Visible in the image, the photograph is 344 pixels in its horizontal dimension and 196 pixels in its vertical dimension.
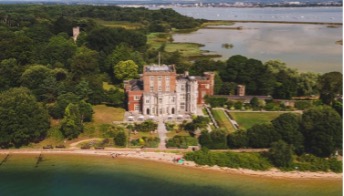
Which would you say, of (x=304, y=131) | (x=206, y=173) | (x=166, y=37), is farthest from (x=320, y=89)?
(x=166, y=37)

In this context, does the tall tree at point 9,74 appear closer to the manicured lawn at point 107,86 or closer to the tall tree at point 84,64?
the tall tree at point 84,64

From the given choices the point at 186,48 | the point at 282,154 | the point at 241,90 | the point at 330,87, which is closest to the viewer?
the point at 282,154

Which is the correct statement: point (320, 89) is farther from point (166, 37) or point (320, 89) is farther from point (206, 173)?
point (166, 37)

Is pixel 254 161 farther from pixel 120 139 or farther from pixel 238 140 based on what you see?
pixel 120 139

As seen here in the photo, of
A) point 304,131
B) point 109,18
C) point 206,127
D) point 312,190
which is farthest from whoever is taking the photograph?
point 109,18

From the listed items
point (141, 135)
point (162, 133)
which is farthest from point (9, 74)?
point (162, 133)

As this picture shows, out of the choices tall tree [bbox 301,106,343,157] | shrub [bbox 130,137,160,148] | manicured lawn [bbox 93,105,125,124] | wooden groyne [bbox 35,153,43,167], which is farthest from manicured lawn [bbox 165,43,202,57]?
wooden groyne [bbox 35,153,43,167]

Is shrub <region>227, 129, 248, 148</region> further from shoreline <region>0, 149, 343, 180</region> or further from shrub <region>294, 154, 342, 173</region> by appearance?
shrub <region>294, 154, 342, 173</region>
